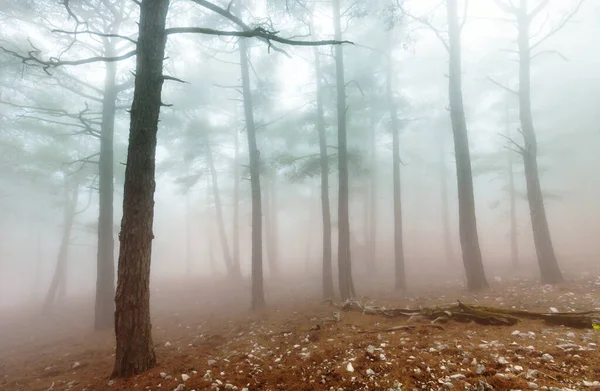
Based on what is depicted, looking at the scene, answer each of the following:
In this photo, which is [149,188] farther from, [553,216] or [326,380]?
[553,216]

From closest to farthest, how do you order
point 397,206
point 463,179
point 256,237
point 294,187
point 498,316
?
point 498,316, point 463,179, point 256,237, point 397,206, point 294,187

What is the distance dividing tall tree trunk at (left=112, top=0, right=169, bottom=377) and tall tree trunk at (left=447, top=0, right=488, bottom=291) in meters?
9.20

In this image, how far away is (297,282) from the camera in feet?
60.8

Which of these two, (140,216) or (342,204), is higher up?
(342,204)

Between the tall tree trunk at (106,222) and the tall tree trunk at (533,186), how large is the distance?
1447 cm

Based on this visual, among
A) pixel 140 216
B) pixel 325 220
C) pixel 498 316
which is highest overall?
pixel 325 220

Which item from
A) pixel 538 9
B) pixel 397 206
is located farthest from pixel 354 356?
pixel 538 9

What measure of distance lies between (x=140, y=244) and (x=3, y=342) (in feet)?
37.0

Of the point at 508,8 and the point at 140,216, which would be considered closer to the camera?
the point at 140,216

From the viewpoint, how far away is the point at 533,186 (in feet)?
32.4

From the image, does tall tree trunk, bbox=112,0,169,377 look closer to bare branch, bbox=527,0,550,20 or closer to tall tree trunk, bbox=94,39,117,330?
tall tree trunk, bbox=94,39,117,330

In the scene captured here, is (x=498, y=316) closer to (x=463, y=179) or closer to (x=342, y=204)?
(x=463, y=179)

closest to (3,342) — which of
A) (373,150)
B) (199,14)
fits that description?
(199,14)

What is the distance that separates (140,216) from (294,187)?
2463cm
